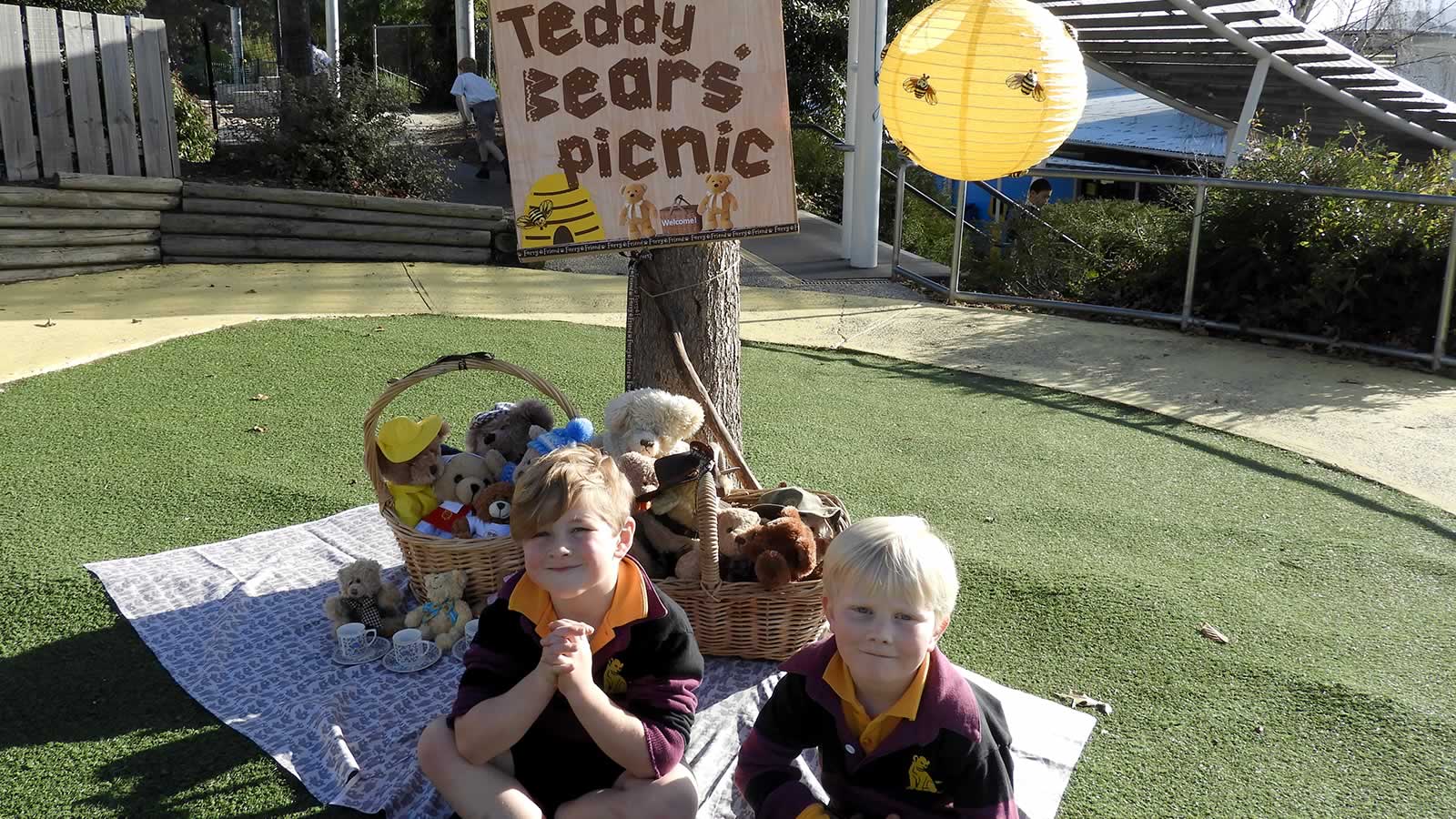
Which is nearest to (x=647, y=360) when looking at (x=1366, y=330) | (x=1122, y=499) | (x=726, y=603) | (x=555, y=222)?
(x=555, y=222)

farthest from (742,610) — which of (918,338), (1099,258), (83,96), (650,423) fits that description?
(83,96)

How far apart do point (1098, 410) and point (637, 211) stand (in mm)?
3386

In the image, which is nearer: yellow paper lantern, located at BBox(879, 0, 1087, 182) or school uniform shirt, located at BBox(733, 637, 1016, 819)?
school uniform shirt, located at BBox(733, 637, 1016, 819)

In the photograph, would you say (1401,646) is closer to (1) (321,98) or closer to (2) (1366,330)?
(2) (1366,330)

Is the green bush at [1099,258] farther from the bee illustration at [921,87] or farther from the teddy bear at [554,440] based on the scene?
the teddy bear at [554,440]

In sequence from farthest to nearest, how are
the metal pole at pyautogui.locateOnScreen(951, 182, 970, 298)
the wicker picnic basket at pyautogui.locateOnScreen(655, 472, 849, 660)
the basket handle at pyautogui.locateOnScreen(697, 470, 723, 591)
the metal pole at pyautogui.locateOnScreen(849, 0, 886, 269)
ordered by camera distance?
the metal pole at pyautogui.locateOnScreen(849, 0, 886, 269) → the metal pole at pyautogui.locateOnScreen(951, 182, 970, 298) → the wicker picnic basket at pyautogui.locateOnScreen(655, 472, 849, 660) → the basket handle at pyautogui.locateOnScreen(697, 470, 723, 591)

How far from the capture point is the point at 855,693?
2084 mm

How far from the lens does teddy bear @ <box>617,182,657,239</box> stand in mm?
3205

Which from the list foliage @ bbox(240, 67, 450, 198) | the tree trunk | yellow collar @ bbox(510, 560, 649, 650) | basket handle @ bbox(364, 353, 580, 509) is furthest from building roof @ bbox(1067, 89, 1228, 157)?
yellow collar @ bbox(510, 560, 649, 650)

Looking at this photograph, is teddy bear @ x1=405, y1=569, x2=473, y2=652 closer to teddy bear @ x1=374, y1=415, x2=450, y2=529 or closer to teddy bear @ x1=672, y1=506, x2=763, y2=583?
teddy bear @ x1=374, y1=415, x2=450, y2=529

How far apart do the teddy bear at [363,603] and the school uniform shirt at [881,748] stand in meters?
1.39

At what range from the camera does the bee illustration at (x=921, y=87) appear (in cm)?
360

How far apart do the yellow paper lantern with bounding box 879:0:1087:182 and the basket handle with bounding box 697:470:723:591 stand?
160 cm

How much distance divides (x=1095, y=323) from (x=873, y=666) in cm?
600
